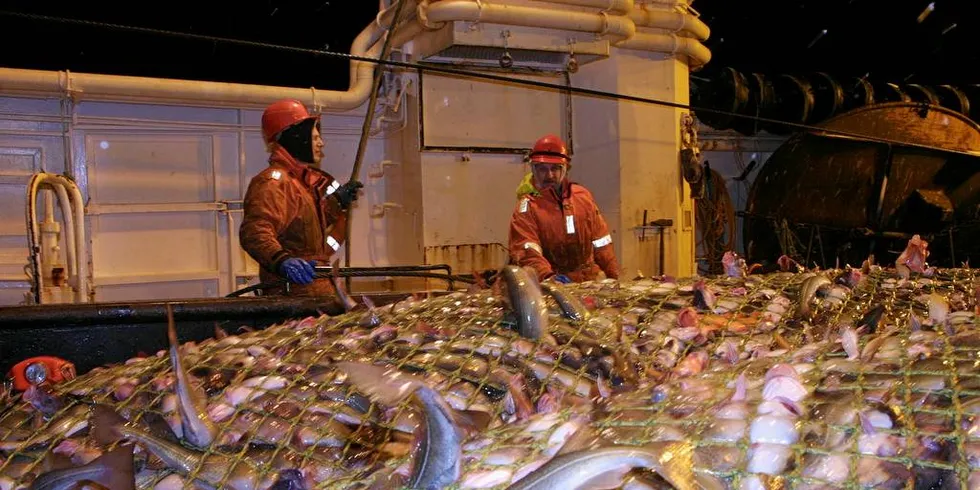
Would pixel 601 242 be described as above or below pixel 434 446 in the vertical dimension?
above

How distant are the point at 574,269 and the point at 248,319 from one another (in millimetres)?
2860

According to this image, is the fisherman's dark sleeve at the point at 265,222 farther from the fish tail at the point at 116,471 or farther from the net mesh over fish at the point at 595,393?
the fish tail at the point at 116,471

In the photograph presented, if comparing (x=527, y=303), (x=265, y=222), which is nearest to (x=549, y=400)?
(x=527, y=303)

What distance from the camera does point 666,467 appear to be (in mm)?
1453

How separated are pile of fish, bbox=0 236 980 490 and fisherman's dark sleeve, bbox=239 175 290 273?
5.10 ft

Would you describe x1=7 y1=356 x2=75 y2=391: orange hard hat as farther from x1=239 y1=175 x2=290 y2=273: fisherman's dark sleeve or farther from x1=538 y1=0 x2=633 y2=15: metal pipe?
x1=538 y1=0 x2=633 y2=15: metal pipe

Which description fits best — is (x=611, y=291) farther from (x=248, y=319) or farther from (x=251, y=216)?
(x=251, y=216)

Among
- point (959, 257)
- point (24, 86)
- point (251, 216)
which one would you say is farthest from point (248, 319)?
point (959, 257)

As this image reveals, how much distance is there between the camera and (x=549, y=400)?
2.23 meters

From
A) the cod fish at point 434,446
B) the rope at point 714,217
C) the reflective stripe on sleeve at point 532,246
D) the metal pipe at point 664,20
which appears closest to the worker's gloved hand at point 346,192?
the reflective stripe on sleeve at point 532,246

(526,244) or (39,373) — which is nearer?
(39,373)

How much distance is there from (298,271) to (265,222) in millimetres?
576

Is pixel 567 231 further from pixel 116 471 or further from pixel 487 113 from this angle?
pixel 116 471

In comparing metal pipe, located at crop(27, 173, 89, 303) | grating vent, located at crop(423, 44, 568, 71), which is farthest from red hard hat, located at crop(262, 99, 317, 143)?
grating vent, located at crop(423, 44, 568, 71)
